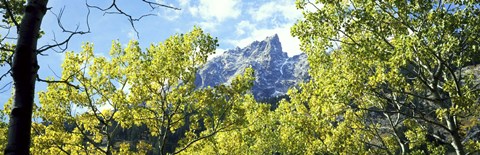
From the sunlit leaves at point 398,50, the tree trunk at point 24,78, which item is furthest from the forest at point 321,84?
the tree trunk at point 24,78

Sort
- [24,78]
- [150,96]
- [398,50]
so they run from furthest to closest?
[150,96]
[398,50]
[24,78]

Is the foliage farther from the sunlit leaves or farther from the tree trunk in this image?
the tree trunk

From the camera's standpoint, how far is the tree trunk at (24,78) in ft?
13.3

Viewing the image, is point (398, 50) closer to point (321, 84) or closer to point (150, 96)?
point (321, 84)

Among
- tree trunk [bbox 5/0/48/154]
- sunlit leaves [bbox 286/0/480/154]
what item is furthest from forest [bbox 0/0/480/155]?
tree trunk [bbox 5/0/48/154]

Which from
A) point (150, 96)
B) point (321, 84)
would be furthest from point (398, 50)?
point (150, 96)

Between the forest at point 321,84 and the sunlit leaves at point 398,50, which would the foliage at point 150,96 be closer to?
the forest at point 321,84

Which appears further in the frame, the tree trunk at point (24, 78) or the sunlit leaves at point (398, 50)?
the sunlit leaves at point (398, 50)

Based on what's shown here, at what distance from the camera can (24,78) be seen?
4266mm

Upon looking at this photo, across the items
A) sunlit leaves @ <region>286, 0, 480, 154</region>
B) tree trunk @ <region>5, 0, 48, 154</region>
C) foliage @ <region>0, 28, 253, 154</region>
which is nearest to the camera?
tree trunk @ <region>5, 0, 48, 154</region>

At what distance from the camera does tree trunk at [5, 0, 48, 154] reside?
404cm

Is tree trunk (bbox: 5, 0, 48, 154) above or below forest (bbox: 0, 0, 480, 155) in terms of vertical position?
below

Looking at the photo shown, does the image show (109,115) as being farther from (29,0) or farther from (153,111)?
(29,0)

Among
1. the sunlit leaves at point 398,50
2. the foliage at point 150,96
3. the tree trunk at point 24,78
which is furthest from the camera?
the foliage at point 150,96
